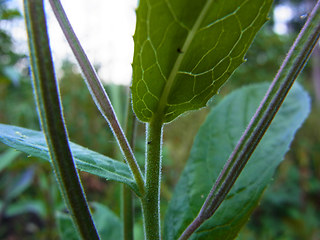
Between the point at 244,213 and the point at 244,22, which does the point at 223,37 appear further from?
the point at 244,213

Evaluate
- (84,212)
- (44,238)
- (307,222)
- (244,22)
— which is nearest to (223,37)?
(244,22)

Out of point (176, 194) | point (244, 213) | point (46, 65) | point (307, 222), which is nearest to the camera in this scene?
point (46, 65)

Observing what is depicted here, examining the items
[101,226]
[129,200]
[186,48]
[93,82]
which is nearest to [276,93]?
[186,48]

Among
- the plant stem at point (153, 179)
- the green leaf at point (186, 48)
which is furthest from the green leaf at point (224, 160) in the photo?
the green leaf at point (186, 48)

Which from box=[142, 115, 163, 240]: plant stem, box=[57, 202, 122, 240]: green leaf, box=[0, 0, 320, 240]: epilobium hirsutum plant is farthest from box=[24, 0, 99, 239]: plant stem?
box=[57, 202, 122, 240]: green leaf

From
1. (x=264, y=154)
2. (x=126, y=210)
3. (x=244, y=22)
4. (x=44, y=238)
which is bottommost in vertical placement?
(x=44, y=238)

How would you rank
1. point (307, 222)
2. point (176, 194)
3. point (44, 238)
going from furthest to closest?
1. point (307, 222)
2. point (44, 238)
3. point (176, 194)

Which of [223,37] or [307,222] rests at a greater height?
[223,37]
